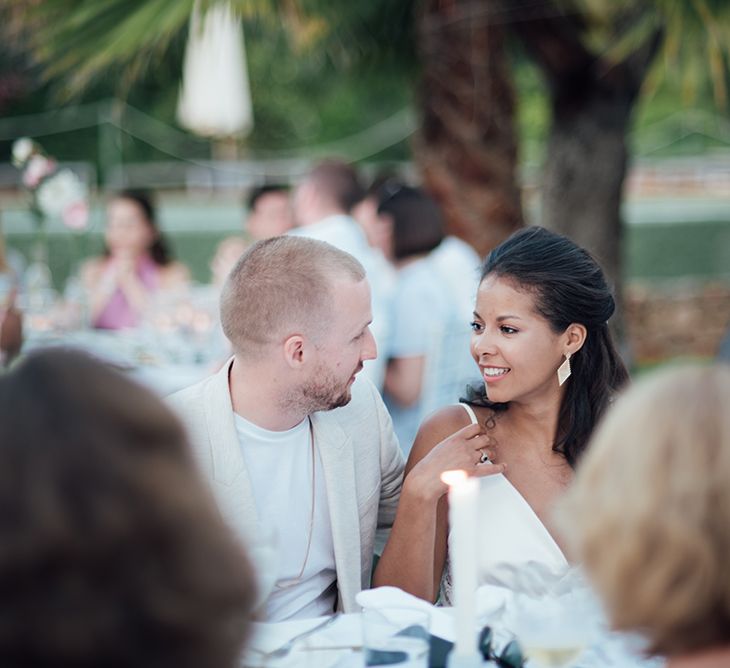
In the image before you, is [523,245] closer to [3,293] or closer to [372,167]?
[3,293]

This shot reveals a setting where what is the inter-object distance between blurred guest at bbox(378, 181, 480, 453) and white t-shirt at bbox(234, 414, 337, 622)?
2288 mm

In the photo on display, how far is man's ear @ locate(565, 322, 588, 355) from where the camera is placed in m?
2.65

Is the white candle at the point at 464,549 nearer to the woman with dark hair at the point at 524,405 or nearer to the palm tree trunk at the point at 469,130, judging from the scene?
the woman with dark hair at the point at 524,405

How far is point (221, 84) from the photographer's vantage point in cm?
1243

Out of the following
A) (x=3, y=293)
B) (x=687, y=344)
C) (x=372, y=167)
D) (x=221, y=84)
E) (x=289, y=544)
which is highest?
(x=221, y=84)

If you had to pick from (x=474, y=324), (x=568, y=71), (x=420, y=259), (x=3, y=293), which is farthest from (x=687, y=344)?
(x=474, y=324)

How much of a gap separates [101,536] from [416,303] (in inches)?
161

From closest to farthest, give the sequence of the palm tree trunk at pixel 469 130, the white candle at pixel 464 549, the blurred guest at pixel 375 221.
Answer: the white candle at pixel 464 549
the blurred guest at pixel 375 221
the palm tree trunk at pixel 469 130

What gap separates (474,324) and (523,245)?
0.23 meters

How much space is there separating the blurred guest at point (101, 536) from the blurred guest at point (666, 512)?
43 cm

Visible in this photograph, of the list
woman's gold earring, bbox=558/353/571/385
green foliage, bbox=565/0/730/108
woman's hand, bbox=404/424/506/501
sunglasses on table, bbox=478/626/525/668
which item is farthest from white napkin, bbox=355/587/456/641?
green foliage, bbox=565/0/730/108

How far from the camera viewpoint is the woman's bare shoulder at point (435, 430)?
2.61 m

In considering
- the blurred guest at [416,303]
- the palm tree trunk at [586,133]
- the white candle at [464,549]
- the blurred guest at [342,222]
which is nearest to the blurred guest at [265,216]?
the blurred guest at [342,222]

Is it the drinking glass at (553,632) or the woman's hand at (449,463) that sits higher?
the woman's hand at (449,463)
